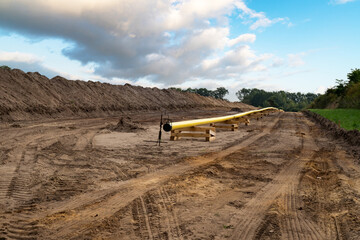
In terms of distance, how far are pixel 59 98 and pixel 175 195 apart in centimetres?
2282

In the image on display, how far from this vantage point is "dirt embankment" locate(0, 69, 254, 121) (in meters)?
19.0

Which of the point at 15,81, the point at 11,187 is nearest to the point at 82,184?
the point at 11,187

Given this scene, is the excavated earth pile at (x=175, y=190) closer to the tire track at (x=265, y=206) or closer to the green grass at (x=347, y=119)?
the tire track at (x=265, y=206)

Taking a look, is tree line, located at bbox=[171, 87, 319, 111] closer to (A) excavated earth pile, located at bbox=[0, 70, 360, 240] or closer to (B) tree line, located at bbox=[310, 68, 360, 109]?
(B) tree line, located at bbox=[310, 68, 360, 109]

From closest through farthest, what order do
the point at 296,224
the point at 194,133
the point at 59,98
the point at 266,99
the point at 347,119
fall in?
the point at 296,224 < the point at 194,133 < the point at 347,119 < the point at 59,98 < the point at 266,99

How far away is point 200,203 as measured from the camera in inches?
164

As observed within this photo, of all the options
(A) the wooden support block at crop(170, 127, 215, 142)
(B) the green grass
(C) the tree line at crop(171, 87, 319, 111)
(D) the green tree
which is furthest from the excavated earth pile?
(C) the tree line at crop(171, 87, 319, 111)

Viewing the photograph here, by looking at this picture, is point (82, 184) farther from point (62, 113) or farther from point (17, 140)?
point (62, 113)

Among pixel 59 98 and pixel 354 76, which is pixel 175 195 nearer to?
pixel 59 98

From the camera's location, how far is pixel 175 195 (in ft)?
14.7

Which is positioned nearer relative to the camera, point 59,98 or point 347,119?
point 347,119

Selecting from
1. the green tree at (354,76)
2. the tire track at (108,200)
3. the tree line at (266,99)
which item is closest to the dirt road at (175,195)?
the tire track at (108,200)

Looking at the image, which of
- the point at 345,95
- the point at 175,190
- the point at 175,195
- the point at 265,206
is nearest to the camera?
the point at 265,206

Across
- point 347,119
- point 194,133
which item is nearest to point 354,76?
point 347,119
